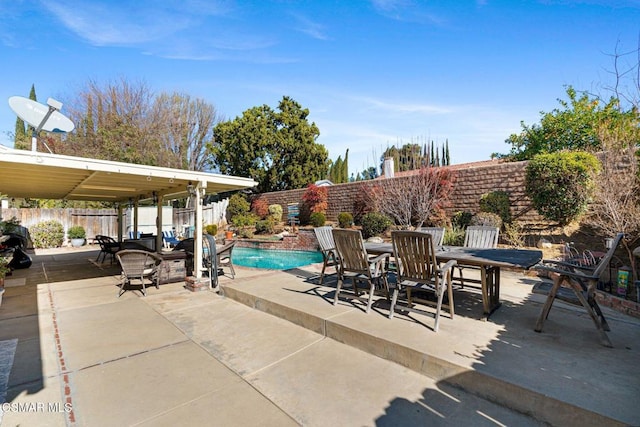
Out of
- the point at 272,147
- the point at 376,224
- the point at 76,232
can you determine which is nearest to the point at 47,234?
the point at 76,232

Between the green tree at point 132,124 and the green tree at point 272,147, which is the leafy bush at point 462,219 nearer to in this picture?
the green tree at point 272,147

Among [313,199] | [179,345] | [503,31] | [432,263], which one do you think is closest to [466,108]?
[503,31]

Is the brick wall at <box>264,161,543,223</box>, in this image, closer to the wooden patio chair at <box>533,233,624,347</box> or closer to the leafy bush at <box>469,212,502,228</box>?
the leafy bush at <box>469,212,502,228</box>

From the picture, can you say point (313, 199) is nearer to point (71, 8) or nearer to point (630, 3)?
point (71, 8)

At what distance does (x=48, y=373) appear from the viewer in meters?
2.75

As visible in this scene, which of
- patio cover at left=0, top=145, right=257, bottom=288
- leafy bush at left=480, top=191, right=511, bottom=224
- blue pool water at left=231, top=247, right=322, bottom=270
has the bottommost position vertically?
blue pool water at left=231, top=247, right=322, bottom=270

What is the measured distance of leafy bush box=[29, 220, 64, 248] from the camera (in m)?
13.7

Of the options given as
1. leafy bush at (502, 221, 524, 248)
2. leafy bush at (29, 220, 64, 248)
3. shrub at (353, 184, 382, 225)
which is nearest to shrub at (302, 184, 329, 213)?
shrub at (353, 184, 382, 225)

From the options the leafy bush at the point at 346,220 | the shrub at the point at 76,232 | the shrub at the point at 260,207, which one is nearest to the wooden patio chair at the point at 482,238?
the leafy bush at the point at 346,220

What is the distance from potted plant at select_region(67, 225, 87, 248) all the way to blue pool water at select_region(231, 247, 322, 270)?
7.51 m

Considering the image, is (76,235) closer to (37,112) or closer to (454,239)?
(37,112)

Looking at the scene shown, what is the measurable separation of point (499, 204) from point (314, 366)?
30.1ft

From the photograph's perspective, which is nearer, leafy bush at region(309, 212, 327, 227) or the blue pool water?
the blue pool water

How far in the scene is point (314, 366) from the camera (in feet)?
9.38
